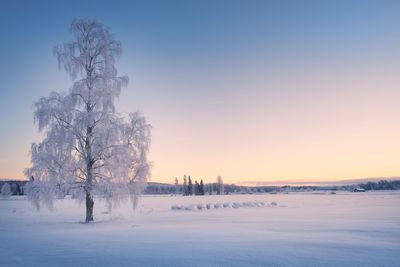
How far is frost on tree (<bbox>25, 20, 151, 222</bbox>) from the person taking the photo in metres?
15.0

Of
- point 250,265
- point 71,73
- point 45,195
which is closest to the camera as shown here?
point 250,265

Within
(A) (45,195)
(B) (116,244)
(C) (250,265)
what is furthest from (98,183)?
(C) (250,265)

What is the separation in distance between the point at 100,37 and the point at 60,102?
5448 millimetres

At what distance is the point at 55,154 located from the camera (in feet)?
49.8

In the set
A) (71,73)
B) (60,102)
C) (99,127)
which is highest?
(71,73)

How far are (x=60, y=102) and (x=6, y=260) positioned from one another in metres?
11.1

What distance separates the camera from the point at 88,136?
626 inches

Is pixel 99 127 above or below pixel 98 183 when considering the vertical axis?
above

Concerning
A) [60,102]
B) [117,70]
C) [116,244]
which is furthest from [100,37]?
[116,244]

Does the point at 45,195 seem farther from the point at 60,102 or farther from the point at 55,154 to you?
the point at 60,102

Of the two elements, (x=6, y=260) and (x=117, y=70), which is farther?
(x=117, y=70)

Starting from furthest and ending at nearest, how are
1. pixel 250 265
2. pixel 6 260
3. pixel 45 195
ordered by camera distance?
pixel 45 195
pixel 6 260
pixel 250 265

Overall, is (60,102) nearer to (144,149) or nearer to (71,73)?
(71,73)

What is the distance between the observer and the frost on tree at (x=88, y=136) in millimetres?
14992
